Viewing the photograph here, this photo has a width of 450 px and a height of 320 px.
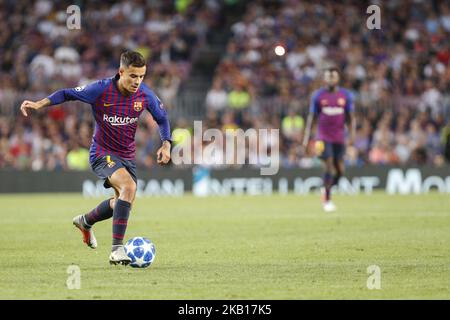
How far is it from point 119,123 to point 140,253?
1.56m

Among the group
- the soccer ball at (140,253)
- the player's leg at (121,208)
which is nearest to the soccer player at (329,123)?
the player's leg at (121,208)

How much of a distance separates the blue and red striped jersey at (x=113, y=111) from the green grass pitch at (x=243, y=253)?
1.24m

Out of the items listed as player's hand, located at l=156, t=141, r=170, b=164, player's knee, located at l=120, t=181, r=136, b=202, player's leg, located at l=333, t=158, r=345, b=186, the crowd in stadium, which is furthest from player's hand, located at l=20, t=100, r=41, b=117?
the crowd in stadium

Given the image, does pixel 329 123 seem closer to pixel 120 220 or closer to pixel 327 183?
pixel 327 183

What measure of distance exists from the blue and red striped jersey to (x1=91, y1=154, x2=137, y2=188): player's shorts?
0.19 ft

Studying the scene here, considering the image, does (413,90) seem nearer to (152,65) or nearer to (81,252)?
(152,65)

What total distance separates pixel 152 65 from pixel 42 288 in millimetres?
20317

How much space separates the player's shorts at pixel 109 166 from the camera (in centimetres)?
1086

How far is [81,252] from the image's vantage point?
39.0ft

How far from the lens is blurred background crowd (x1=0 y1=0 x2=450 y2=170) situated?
26953 millimetres

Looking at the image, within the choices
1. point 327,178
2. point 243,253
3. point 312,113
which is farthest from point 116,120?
point 327,178

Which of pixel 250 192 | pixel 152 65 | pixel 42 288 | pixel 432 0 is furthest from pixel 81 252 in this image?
pixel 432 0

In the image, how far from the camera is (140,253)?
10.2 meters

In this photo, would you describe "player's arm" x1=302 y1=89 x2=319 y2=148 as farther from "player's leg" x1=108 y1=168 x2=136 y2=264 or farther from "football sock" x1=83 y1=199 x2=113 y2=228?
"player's leg" x1=108 y1=168 x2=136 y2=264
